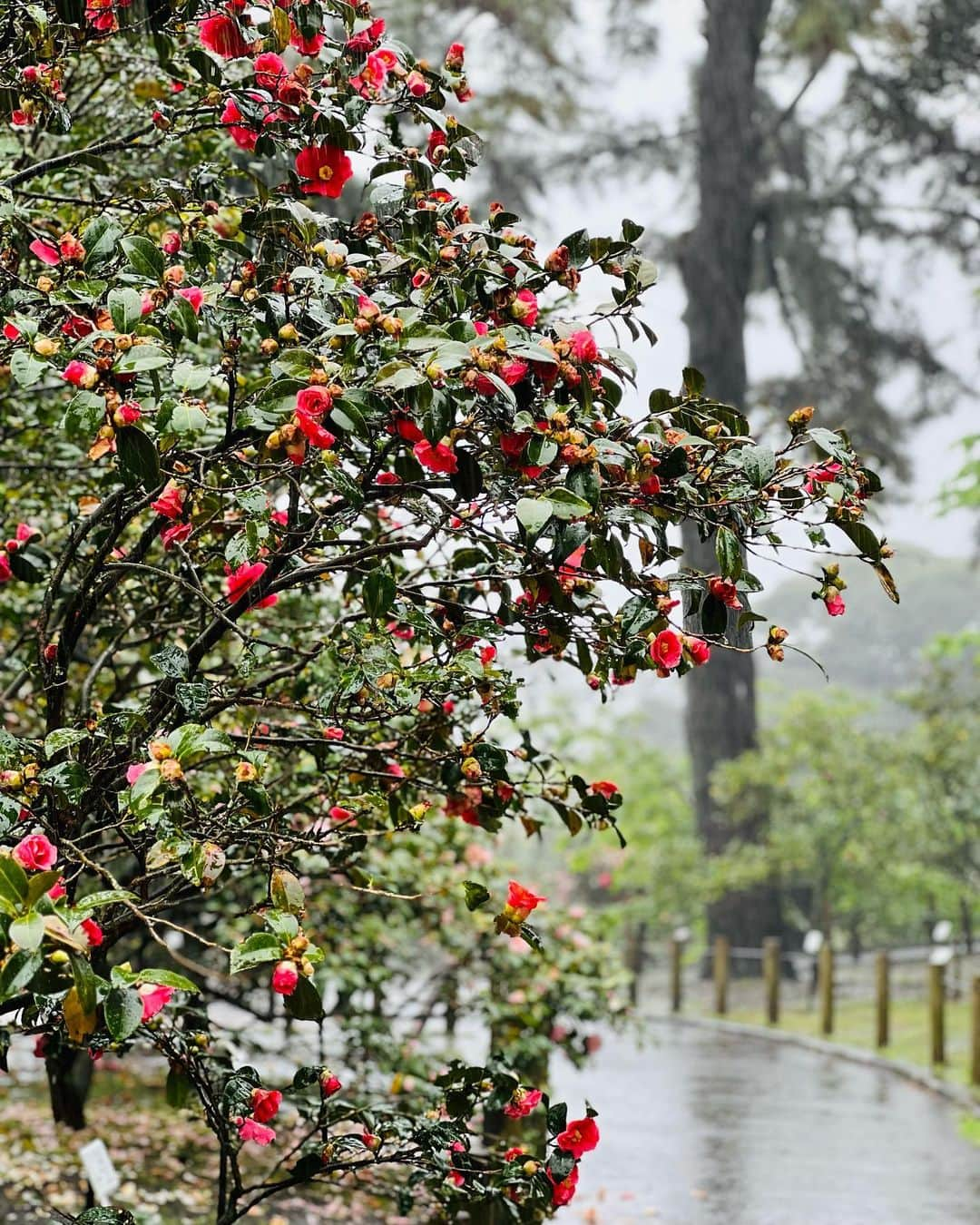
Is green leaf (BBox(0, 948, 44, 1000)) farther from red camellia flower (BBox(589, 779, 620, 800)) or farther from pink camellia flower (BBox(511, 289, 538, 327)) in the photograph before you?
red camellia flower (BBox(589, 779, 620, 800))

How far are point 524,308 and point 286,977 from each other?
3.62ft

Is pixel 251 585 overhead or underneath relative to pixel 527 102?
underneath

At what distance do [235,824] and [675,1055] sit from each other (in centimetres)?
1032

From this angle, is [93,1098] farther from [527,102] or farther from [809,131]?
[809,131]

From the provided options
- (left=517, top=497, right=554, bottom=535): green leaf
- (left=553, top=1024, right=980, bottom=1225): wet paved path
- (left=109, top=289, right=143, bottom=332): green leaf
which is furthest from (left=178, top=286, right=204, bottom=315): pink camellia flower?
(left=553, top=1024, right=980, bottom=1225): wet paved path

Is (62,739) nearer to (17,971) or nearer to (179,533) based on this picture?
(179,533)

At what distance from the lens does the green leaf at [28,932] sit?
1.54m

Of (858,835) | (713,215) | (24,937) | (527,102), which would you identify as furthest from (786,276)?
(24,937)

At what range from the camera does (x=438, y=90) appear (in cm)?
269

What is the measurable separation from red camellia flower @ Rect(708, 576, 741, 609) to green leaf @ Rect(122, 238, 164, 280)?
40.3 inches

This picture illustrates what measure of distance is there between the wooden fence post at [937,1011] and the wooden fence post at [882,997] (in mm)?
1043

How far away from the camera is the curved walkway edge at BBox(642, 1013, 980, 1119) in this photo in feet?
29.8

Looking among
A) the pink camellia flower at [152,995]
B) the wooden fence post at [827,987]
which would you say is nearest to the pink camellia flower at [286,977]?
the pink camellia flower at [152,995]

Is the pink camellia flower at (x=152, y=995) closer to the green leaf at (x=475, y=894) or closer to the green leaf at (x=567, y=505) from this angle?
the green leaf at (x=475, y=894)
